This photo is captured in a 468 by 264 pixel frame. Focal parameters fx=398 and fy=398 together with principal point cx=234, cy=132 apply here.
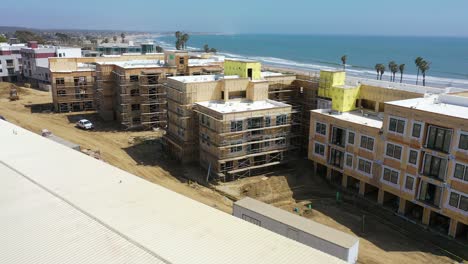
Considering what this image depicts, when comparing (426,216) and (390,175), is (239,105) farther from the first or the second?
(426,216)

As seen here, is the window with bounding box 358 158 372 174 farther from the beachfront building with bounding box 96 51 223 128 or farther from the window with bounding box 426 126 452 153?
the beachfront building with bounding box 96 51 223 128

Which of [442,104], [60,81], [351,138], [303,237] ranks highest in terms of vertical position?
[442,104]

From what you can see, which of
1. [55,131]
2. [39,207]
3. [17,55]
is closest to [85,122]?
[55,131]

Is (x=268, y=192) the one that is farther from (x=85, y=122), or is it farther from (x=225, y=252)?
(x=85, y=122)

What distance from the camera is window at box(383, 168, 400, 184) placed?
119 feet

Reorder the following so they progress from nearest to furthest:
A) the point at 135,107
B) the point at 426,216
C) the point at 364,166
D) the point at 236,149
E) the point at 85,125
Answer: the point at 426,216 → the point at 364,166 → the point at 236,149 → the point at 85,125 → the point at 135,107

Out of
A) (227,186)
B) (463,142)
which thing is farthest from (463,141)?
(227,186)

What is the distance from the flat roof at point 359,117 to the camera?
132ft

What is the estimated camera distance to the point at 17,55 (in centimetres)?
10831

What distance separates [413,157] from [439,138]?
2.78 m

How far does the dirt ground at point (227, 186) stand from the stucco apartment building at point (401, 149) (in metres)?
3.39

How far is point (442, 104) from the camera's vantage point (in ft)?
119

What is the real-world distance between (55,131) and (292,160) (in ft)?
119

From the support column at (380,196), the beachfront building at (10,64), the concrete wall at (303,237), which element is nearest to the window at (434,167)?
the support column at (380,196)
